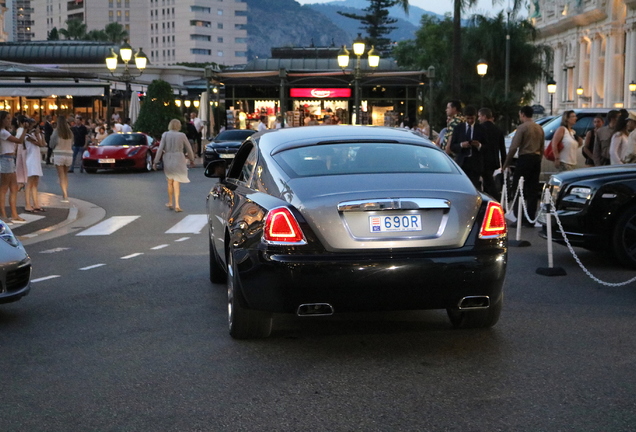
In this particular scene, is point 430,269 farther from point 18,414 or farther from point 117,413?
point 18,414

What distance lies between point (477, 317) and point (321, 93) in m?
42.0

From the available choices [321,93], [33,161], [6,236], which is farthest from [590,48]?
[6,236]

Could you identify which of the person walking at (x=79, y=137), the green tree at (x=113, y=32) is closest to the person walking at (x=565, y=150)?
the person walking at (x=79, y=137)

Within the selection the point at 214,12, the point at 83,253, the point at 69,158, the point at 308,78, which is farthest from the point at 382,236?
the point at 214,12

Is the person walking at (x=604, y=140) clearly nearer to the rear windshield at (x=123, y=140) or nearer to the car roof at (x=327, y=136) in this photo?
the car roof at (x=327, y=136)

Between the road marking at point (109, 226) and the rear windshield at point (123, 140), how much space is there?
14.5 meters

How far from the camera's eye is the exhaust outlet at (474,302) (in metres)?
6.52

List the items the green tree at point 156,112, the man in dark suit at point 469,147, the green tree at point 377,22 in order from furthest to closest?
the green tree at point 377,22 < the green tree at point 156,112 < the man in dark suit at point 469,147

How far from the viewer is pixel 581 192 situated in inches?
447

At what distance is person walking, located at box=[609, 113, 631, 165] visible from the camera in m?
17.0

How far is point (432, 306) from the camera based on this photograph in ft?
21.2

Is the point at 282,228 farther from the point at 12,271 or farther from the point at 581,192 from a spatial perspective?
the point at 581,192

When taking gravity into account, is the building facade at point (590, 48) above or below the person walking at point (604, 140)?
above

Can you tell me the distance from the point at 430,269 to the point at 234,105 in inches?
1786
